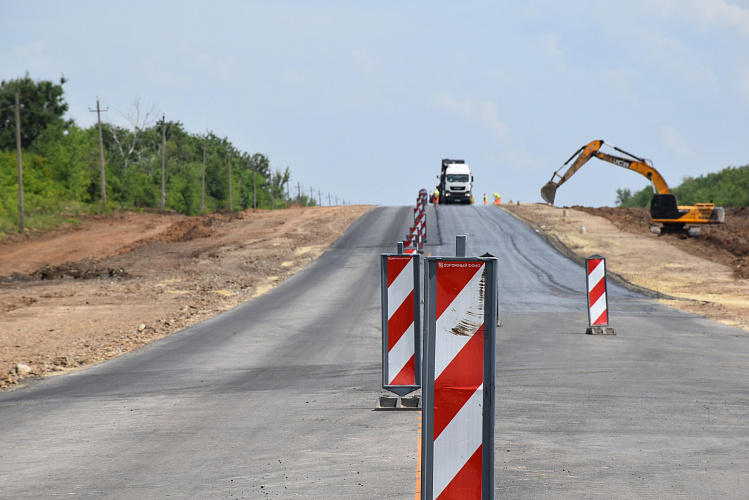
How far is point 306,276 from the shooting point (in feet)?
93.0

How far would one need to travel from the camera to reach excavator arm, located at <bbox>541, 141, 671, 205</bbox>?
3816cm

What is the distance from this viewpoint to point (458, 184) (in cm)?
5809

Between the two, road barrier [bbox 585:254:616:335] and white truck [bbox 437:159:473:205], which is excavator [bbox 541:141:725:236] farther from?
road barrier [bbox 585:254:616:335]

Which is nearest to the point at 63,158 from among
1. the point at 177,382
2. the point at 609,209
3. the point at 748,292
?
the point at 609,209

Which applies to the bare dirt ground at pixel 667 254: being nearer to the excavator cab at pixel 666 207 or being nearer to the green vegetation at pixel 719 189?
the excavator cab at pixel 666 207

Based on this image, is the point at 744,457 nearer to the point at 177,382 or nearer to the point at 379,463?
the point at 379,463

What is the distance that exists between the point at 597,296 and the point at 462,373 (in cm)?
1159

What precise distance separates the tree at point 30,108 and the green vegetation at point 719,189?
6823 centimetres

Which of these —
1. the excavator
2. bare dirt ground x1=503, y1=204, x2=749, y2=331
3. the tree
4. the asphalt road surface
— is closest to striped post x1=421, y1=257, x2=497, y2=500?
the asphalt road surface

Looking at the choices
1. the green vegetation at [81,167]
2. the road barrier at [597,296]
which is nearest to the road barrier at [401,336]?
the road barrier at [597,296]

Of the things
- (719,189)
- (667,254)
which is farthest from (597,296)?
(719,189)

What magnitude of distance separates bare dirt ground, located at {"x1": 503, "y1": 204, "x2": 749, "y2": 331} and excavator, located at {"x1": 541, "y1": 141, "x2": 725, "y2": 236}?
2.51 ft

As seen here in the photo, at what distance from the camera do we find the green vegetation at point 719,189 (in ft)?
298

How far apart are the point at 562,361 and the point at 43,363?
8449 millimetres
